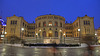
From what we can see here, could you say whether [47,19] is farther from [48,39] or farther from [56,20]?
[48,39]

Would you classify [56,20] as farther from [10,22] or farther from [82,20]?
[10,22]

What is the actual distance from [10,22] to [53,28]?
29918mm

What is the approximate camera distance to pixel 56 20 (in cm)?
6334

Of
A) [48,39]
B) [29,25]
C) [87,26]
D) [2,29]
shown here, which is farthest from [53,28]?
[2,29]

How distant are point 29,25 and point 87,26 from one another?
48.0m

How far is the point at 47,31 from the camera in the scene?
6088 cm

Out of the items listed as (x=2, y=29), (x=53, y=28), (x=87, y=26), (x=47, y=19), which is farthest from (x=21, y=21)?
(x=87, y=26)

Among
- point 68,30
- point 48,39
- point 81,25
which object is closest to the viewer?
point 48,39

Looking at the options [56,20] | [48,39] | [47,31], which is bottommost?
[48,39]

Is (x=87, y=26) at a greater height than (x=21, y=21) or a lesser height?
lesser

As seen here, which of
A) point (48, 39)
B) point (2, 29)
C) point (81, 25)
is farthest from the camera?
point (2, 29)

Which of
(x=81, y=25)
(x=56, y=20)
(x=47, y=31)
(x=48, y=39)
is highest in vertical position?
(x=56, y=20)

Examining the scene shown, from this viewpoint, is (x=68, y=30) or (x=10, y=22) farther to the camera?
(x=68, y=30)

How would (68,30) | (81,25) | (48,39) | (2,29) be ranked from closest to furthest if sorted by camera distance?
(48,39) → (81,25) → (68,30) → (2,29)
